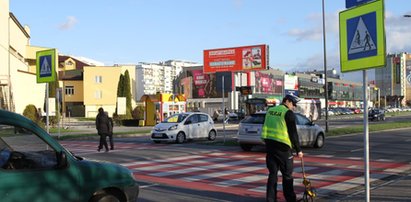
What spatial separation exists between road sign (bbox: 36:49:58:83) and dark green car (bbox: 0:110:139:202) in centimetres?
1300

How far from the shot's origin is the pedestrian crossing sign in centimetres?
593

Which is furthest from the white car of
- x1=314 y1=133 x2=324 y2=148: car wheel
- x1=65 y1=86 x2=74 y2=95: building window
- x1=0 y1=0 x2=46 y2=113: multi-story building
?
x1=65 y1=86 x2=74 y2=95: building window

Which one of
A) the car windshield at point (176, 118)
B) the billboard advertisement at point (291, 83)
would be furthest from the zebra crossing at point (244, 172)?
the billboard advertisement at point (291, 83)

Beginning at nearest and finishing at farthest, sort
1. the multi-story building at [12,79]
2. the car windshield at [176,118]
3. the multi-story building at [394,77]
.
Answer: the car windshield at [176,118], the multi-story building at [12,79], the multi-story building at [394,77]

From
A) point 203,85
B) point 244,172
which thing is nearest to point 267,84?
point 203,85

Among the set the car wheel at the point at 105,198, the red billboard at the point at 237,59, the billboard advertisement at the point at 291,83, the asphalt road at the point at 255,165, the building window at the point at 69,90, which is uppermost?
the red billboard at the point at 237,59

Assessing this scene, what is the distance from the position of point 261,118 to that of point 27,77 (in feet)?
141

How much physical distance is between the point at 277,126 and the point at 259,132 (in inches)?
394

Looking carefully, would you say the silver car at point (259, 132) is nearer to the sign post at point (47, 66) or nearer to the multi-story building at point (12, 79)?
the sign post at point (47, 66)

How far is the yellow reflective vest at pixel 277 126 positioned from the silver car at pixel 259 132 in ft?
31.7

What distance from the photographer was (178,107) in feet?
148

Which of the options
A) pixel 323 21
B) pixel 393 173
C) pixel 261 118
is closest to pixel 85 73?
pixel 323 21

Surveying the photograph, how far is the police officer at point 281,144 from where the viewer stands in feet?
23.9

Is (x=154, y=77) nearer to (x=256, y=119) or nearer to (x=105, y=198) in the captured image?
(x=256, y=119)
